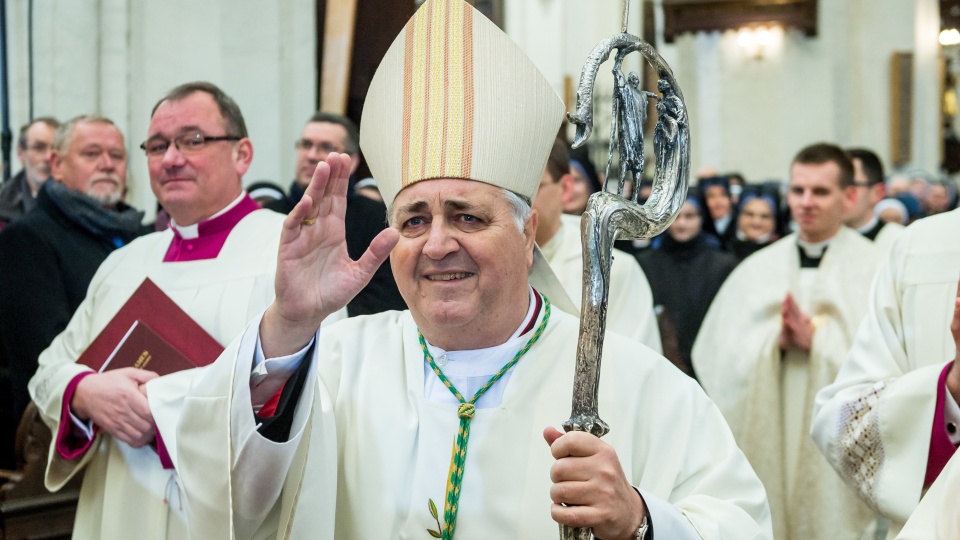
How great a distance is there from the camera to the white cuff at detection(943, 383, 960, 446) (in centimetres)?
362

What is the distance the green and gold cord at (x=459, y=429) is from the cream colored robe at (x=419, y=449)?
0.03m

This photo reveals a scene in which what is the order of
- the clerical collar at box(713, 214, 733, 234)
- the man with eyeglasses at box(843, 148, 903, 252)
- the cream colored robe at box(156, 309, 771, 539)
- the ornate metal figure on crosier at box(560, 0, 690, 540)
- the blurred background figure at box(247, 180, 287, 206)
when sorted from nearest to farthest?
1. the ornate metal figure on crosier at box(560, 0, 690, 540)
2. the cream colored robe at box(156, 309, 771, 539)
3. the blurred background figure at box(247, 180, 287, 206)
4. the man with eyeglasses at box(843, 148, 903, 252)
5. the clerical collar at box(713, 214, 733, 234)

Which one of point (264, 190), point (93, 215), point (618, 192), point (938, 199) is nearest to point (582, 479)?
point (618, 192)

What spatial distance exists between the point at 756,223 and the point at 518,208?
237 inches

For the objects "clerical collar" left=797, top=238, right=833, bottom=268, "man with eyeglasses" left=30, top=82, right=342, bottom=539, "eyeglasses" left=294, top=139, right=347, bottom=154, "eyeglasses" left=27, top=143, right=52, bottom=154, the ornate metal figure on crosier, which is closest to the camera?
the ornate metal figure on crosier

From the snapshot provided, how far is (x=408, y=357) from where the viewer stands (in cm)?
332

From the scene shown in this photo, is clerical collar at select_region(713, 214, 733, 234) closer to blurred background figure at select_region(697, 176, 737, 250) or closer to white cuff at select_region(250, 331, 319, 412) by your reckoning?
blurred background figure at select_region(697, 176, 737, 250)

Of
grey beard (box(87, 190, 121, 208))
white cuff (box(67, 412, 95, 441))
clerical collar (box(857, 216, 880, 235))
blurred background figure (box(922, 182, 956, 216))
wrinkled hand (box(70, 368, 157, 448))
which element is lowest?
white cuff (box(67, 412, 95, 441))

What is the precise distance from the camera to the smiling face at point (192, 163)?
14.7ft

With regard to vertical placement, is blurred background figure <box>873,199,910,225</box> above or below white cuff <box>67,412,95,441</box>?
above

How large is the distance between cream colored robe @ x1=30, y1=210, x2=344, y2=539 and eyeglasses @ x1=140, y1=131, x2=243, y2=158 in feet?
1.08

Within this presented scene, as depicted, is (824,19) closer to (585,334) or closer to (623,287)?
(623,287)

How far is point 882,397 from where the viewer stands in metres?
3.79

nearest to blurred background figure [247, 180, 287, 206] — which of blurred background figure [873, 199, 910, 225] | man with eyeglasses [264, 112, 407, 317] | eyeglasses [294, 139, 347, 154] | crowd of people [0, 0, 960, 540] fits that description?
man with eyeglasses [264, 112, 407, 317]
